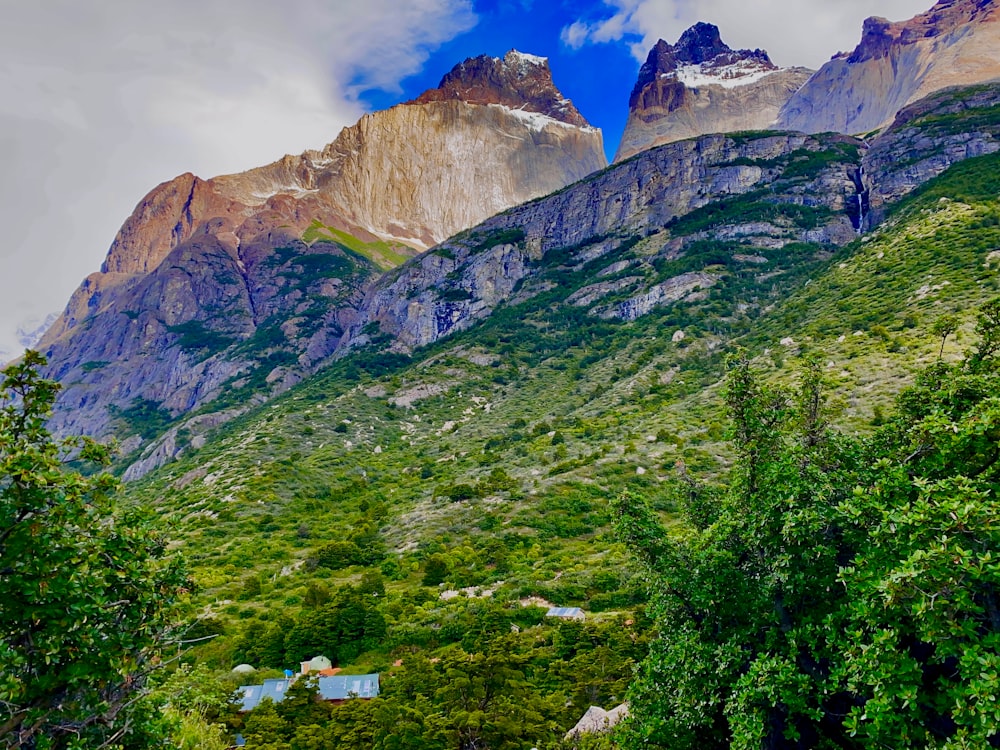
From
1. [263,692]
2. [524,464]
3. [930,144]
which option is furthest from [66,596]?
[930,144]

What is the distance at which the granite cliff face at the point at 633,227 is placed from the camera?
11919cm

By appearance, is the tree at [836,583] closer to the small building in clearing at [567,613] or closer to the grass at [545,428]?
the grass at [545,428]

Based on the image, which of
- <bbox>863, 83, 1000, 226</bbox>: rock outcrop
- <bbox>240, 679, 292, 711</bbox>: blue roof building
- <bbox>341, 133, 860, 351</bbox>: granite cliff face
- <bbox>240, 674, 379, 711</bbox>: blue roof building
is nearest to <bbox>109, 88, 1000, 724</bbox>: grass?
<bbox>341, 133, 860, 351</bbox>: granite cliff face

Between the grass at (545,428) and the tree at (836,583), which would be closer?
the tree at (836,583)

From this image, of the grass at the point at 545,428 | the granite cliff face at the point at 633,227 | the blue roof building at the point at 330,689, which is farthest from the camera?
the granite cliff face at the point at 633,227

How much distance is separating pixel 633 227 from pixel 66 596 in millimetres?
158471

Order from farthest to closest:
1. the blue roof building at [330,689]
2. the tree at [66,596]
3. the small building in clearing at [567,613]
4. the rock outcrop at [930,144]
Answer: the rock outcrop at [930,144], the small building in clearing at [567,613], the blue roof building at [330,689], the tree at [66,596]

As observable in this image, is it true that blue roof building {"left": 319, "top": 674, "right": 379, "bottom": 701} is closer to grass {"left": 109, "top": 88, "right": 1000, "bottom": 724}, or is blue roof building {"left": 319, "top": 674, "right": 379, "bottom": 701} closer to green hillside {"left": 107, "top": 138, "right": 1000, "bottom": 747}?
green hillside {"left": 107, "top": 138, "right": 1000, "bottom": 747}

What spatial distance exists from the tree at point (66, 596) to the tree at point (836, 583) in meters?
8.92

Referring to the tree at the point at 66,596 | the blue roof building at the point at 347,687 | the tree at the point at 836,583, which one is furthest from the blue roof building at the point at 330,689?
the tree at the point at 66,596

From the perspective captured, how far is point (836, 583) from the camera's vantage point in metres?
9.87

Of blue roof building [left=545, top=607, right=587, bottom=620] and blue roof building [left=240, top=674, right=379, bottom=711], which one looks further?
blue roof building [left=545, top=607, right=587, bottom=620]

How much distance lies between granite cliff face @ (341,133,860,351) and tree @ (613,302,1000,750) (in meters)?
103

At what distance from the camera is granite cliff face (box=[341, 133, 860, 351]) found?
119188 millimetres
